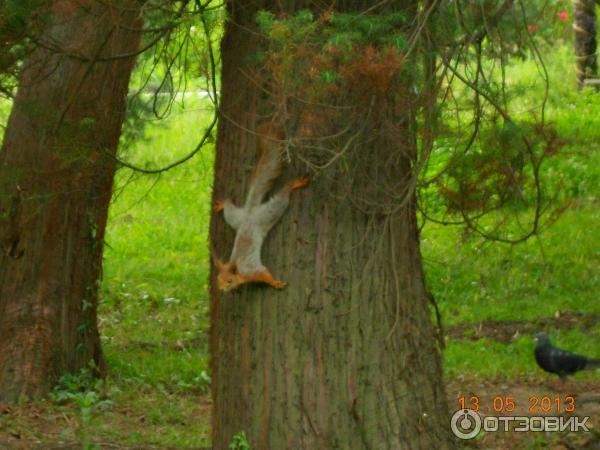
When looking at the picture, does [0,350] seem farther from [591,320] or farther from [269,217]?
[591,320]

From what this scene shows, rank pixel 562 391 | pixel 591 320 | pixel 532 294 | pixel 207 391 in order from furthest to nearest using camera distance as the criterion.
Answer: pixel 532 294
pixel 591 320
pixel 207 391
pixel 562 391

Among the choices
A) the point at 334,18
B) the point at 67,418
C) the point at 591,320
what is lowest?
the point at 67,418

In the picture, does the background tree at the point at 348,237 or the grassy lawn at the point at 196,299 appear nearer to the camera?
the background tree at the point at 348,237

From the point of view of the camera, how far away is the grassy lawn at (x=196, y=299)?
314 inches

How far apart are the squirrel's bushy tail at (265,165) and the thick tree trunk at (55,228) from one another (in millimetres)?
2363

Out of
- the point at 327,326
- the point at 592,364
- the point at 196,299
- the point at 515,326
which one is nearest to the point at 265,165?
the point at 327,326

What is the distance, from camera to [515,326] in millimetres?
9969

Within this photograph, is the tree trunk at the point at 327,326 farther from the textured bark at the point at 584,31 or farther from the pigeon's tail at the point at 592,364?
the textured bark at the point at 584,31

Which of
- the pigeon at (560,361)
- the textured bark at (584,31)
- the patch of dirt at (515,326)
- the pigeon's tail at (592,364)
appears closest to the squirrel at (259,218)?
the pigeon at (560,361)

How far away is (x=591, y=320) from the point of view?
9.92m

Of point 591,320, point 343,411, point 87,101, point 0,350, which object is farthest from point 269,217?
point 591,320

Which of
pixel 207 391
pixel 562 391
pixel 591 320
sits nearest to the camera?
pixel 562 391

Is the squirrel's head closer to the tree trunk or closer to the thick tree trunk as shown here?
the tree trunk

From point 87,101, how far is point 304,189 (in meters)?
3.01
